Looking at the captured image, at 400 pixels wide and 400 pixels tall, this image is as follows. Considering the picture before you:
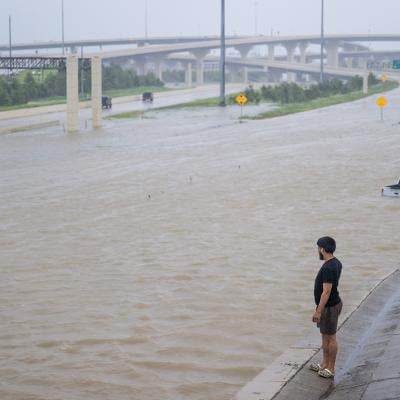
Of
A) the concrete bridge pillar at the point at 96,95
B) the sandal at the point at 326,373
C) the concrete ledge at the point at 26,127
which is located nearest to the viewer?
the sandal at the point at 326,373

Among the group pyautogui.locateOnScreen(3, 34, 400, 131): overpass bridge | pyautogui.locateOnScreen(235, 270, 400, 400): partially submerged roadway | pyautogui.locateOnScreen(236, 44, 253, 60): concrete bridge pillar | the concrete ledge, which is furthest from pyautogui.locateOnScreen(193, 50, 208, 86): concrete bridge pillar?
pyautogui.locateOnScreen(235, 270, 400, 400): partially submerged roadway

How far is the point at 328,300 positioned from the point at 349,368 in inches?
46.6

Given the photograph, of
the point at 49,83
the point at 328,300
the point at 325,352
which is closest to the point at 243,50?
the point at 49,83

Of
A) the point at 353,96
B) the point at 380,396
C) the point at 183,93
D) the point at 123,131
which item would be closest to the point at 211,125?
the point at 123,131

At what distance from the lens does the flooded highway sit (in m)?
10.8

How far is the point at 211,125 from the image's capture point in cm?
5428

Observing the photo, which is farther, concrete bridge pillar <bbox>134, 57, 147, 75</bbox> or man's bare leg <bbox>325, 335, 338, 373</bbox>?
concrete bridge pillar <bbox>134, 57, 147, 75</bbox>

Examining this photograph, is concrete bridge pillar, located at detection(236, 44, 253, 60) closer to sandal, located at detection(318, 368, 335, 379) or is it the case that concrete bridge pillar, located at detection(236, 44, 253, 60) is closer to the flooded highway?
the flooded highway

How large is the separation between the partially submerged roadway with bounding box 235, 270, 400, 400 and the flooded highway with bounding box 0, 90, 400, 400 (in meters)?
0.44

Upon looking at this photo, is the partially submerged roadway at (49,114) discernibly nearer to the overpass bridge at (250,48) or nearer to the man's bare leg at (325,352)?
the overpass bridge at (250,48)

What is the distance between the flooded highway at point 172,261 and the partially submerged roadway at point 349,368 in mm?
440

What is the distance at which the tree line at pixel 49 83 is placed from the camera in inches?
3076

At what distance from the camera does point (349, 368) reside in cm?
1020

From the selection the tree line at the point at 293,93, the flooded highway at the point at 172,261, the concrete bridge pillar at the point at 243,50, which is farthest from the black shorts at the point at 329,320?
the concrete bridge pillar at the point at 243,50
